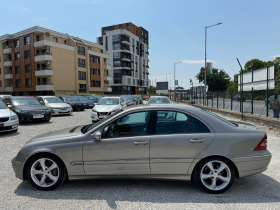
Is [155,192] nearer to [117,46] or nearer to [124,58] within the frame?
[124,58]

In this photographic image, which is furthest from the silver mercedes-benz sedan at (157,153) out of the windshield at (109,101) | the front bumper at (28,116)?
the windshield at (109,101)

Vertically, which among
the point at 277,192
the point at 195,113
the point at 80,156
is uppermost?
the point at 195,113

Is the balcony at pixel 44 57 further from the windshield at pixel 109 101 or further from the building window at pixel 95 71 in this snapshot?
Answer: the windshield at pixel 109 101

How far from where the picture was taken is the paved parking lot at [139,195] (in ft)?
9.30

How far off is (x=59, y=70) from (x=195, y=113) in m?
39.5

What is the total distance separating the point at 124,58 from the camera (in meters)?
63.1

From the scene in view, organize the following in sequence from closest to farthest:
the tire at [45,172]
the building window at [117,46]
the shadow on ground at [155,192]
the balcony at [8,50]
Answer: the shadow on ground at [155,192]
the tire at [45,172]
the balcony at [8,50]
the building window at [117,46]

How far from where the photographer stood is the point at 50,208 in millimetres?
2771

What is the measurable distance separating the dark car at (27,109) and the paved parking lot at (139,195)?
710cm

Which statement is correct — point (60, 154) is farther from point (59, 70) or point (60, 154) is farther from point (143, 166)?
point (59, 70)

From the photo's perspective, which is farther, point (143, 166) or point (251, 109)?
point (251, 109)

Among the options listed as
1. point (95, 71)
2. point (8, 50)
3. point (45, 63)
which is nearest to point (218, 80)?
point (95, 71)

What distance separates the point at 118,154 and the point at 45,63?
4012 cm

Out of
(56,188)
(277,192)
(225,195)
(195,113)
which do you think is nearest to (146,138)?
(195,113)
